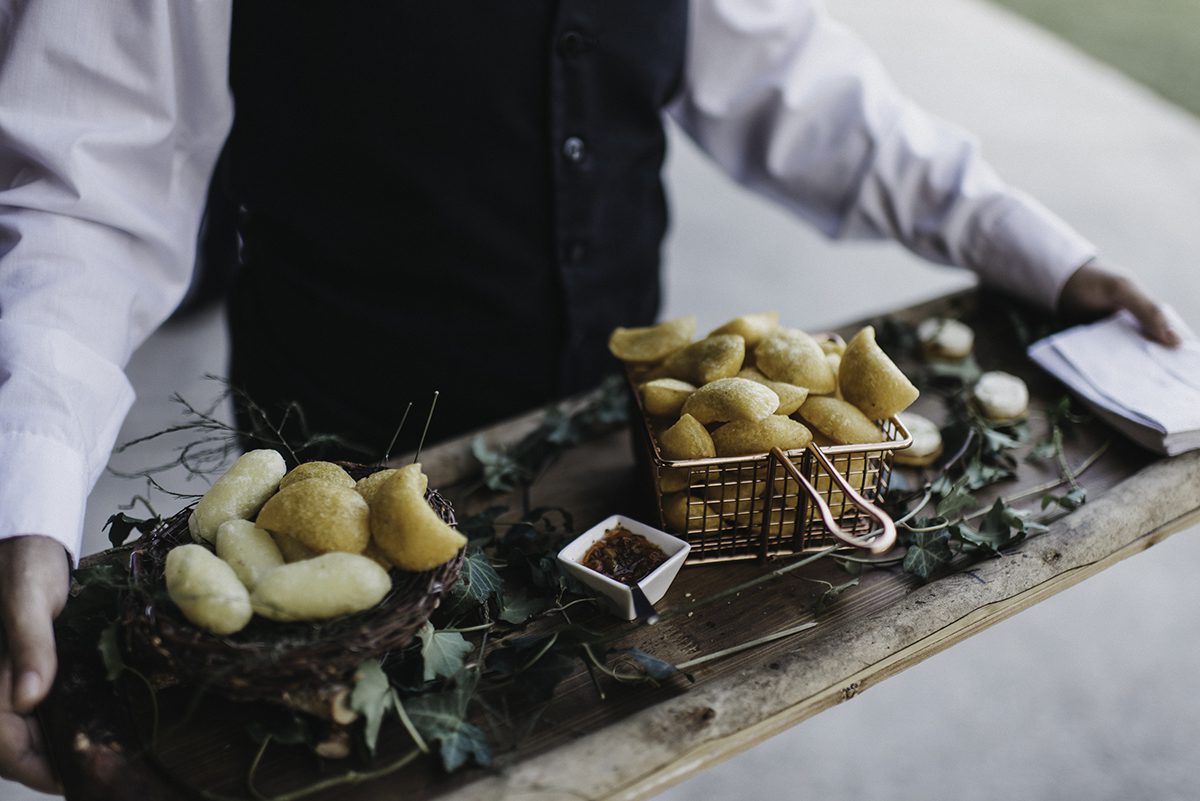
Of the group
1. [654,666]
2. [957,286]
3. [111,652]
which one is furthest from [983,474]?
[957,286]

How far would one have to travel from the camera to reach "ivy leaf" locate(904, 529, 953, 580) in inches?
32.8

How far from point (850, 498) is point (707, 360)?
17cm

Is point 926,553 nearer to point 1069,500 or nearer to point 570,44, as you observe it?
point 1069,500

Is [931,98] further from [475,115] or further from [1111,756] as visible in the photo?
[475,115]

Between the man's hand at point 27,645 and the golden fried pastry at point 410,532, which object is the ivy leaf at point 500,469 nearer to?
the golden fried pastry at point 410,532

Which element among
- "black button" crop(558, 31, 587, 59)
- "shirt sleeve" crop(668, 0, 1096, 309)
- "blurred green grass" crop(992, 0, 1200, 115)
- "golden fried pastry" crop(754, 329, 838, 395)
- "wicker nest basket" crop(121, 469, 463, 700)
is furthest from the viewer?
"blurred green grass" crop(992, 0, 1200, 115)

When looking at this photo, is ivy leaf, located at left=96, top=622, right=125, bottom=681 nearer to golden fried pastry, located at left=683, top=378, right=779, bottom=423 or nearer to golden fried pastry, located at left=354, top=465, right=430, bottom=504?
golden fried pastry, located at left=354, top=465, right=430, bottom=504

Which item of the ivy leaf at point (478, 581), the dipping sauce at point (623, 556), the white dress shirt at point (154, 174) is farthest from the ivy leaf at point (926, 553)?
the white dress shirt at point (154, 174)

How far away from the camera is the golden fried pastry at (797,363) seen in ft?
2.75

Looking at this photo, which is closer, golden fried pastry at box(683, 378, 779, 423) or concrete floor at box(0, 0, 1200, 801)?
golden fried pastry at box(683, 378, 779, 423)

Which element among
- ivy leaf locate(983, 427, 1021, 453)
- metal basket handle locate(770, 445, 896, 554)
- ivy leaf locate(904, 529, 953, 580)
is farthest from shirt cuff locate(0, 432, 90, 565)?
ivy leaf locate(983, 427, 1021, 453)

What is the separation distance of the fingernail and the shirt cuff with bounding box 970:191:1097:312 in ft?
3.49

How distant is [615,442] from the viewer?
3.39 feet

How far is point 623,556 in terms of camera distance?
815 mm
